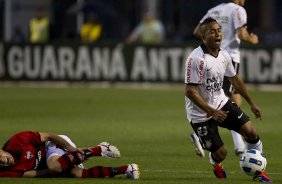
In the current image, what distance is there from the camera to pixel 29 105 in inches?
985

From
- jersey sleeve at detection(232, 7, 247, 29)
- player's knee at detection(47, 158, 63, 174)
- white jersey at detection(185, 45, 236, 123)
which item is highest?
jersey sleeve at detection(232, 7, 247, 29)

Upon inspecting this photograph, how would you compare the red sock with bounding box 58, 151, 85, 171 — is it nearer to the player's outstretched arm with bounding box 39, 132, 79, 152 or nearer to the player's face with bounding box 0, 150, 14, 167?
the player's outstretched arm with bounding box 39, 132, 79, 152

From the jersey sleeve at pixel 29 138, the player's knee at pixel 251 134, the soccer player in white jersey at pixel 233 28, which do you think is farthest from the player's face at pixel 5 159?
the soccer player in white jersey at pixel 233 28

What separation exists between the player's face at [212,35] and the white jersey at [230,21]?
10.6 ft

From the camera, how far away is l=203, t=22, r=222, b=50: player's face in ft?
41.7

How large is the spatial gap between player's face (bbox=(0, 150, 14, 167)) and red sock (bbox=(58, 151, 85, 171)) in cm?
58

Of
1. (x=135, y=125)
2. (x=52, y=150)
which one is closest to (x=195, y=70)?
Answer: (x=52, y=150)

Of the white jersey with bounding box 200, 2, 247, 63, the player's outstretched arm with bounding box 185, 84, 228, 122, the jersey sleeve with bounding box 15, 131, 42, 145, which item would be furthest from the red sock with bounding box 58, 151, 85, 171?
the white jersey with bounding box 200, 2, 247, 63

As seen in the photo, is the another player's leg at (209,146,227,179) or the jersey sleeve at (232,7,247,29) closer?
→ the another player's leg at (209,146,227,179)

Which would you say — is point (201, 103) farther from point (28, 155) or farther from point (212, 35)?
point (28, 155)

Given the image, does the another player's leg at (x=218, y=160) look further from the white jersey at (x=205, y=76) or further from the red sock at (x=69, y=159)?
the red sock at (x=69, y=159)

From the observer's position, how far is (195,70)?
12.7 metres

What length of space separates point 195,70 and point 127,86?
18.8 meters

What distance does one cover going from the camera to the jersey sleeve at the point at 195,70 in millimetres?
12672
